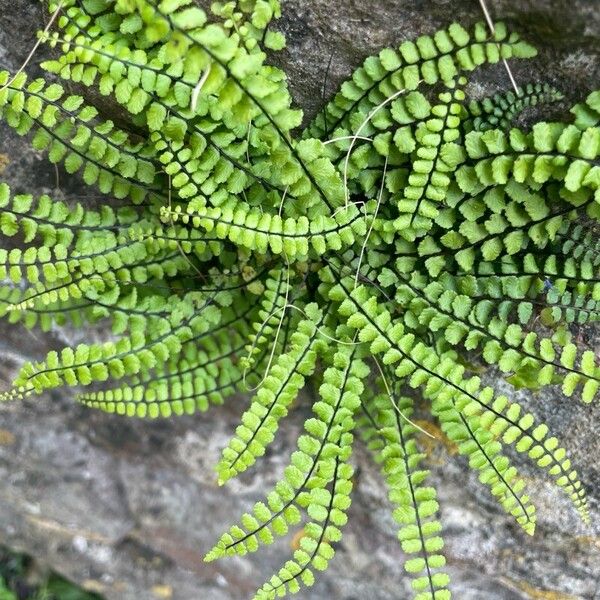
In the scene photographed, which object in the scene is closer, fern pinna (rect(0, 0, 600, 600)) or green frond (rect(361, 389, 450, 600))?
fern pinna (rect(0, 0, 600, 600))

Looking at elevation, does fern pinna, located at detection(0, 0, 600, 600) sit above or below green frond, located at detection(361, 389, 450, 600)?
above

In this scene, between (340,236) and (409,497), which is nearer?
(340,236)

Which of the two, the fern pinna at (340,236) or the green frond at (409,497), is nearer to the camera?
the fern pinna at (340,236)

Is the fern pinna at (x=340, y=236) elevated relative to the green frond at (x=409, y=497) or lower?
elevated

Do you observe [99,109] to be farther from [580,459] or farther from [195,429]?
[580,459]

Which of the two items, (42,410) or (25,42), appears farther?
(42,410)

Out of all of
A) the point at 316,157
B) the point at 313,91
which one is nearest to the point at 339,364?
the point at 316,157

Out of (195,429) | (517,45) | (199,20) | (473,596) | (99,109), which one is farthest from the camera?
(195,429)

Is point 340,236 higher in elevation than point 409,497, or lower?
higher
